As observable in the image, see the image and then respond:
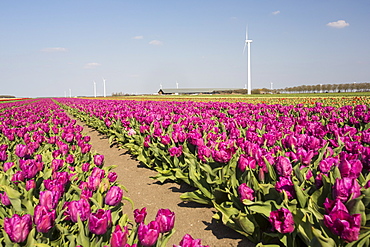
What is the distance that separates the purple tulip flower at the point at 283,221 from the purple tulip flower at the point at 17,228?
1692 millimetres

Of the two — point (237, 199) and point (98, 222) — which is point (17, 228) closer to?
point (98, 222)

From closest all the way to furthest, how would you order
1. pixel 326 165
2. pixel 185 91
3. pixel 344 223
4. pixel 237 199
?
pixel 344 223 → pixel 326 165 → pixel 237 199 → pixel 185 91

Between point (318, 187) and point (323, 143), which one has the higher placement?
point (323, 143)

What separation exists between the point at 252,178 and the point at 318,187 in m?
0.62

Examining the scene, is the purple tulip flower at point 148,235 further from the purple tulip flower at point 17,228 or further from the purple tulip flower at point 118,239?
the purple tulip flower at point 17,228

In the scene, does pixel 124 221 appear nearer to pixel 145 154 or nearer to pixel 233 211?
pixel 233 211

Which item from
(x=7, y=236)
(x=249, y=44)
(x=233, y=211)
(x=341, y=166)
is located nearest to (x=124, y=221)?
(x=7, y=236)

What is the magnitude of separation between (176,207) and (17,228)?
2381mm

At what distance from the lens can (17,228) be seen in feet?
5.78

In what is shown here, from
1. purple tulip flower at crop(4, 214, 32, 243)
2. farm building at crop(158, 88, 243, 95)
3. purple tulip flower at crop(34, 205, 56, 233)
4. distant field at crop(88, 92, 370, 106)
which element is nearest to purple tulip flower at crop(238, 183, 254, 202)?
purple tulip flower at crop(34, 205, 56, 233)

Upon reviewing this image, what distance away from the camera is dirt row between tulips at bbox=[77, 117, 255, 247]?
9.90 feet

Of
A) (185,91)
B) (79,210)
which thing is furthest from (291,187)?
(185,91)

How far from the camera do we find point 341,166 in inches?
87.0

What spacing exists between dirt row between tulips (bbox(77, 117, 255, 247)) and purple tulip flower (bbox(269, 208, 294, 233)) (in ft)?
3.07
